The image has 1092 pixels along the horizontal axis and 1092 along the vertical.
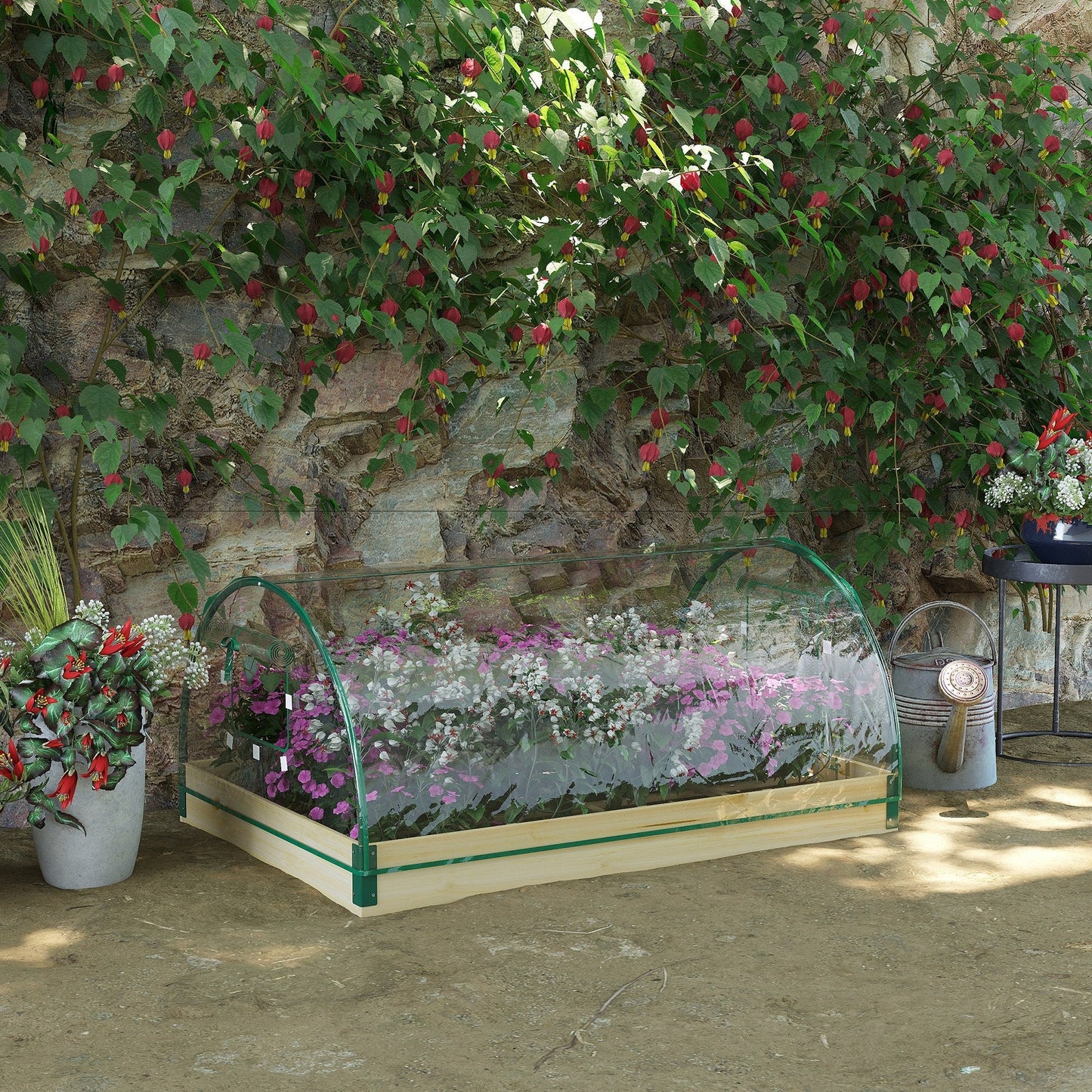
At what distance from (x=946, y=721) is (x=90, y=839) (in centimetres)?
240

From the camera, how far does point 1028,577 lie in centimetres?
395

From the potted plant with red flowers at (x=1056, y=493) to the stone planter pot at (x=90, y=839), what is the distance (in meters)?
2.79

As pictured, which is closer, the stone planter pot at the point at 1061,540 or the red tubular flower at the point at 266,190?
the red tubular flower at the point at 266,190

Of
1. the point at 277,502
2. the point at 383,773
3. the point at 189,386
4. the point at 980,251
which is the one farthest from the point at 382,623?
the point at 980,251

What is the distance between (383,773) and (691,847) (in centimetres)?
83

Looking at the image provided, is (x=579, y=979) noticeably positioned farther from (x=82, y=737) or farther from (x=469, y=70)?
(x=469, y=70)

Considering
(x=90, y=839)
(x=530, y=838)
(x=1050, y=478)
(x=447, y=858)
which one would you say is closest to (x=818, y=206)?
(x=1050, y=478)

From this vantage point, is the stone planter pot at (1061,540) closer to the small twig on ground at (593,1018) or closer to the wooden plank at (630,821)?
the wooden plank at (630,821)

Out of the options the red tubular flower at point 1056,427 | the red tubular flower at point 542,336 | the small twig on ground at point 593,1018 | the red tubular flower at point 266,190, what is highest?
the red tubular flower at point 266,190

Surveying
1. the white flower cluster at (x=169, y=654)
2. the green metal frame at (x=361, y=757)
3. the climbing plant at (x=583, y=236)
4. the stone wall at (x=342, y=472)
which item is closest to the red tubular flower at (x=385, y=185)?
the climbing plant at (x=583, y=236)

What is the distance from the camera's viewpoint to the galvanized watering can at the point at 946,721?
3.67 m

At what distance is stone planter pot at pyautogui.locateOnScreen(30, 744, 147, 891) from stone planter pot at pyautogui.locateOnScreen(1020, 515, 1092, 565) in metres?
2.79

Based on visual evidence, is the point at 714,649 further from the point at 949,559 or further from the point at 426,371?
the point at 949,559

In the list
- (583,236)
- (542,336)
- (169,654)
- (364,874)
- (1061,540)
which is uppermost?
(583,236)
